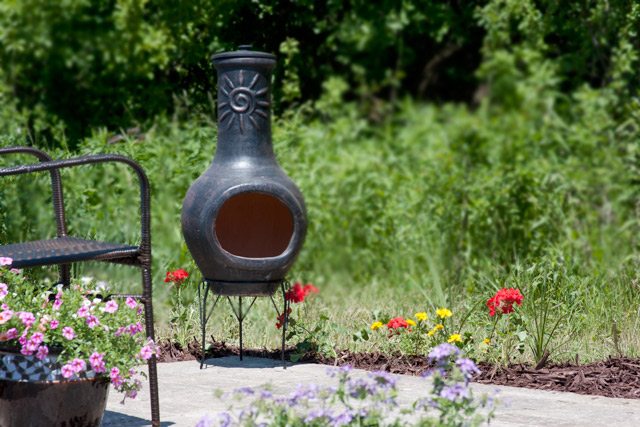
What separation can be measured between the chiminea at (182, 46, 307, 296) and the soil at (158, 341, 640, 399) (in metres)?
0.47

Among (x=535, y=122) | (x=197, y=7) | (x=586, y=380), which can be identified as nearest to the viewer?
(x=586, y=380)

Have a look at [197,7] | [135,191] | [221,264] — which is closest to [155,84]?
[197,7]

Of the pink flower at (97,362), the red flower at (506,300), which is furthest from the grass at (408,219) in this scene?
the pink flower at (97,362)

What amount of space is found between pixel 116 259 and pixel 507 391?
1596mm

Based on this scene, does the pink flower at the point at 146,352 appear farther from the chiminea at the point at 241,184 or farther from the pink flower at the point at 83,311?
the chiminea at the point at 241,184

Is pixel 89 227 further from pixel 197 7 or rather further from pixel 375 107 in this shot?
pixel 375 107

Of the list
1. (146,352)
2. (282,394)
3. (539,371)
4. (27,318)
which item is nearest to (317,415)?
(146,352)

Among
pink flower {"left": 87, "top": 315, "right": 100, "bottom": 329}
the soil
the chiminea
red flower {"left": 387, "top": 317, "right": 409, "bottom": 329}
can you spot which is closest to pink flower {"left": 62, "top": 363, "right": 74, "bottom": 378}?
pink flower {"left": 87, "top": 315, "right": 100, "bottom": 329}

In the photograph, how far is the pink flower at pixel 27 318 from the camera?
2375 millimetres

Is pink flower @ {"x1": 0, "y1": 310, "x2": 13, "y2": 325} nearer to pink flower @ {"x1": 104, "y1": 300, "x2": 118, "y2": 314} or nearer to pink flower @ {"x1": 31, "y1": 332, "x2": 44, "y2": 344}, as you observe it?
pink flower @ {"x1": 31, "y1": 332, "x2": 44, "y2": 344}

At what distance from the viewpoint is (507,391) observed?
126 inches

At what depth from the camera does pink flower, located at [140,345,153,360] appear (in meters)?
2.46

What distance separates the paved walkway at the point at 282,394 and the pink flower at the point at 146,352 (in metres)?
0.32

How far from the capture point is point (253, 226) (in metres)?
4.13
